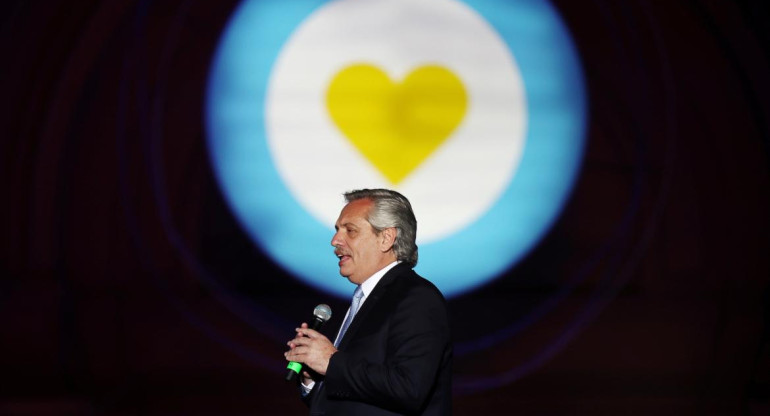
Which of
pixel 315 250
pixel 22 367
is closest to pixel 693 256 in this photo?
pixel 315 250

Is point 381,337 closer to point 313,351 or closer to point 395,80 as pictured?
point 313,351

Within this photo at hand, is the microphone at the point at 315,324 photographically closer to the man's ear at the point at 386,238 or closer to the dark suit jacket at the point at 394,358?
the dark suit jacket at the point at 394,358

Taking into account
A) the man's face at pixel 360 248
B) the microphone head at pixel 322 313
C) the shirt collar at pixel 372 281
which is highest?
the man's face at pixel 360 248

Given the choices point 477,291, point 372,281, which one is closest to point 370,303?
point 372,281

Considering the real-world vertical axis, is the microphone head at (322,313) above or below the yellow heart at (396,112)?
below

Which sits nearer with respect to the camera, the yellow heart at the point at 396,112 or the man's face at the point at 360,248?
the man's face at the point at 360,248

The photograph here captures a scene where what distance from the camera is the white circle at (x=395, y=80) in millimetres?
3824

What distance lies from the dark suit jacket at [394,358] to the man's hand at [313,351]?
0.02 m

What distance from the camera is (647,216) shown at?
400cm

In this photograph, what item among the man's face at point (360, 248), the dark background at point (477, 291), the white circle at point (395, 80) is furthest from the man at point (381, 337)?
the dark background at point (477, 291)

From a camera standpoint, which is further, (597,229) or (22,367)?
(597,229)

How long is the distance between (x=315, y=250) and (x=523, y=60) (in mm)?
1336

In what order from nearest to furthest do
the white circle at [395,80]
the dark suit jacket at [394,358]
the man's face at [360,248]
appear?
the dark suit jacket at [394,358]
the man's face at [360,248]
the white circle at [395,80]

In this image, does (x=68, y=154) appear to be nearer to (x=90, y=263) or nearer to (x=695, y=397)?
(x=90, y=263)
